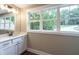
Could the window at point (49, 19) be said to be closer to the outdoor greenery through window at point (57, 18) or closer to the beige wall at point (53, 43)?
the outdoor greenery through window at point (57, 18)

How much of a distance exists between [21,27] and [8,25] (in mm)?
649

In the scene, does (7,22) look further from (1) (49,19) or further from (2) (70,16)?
(2) (70,16)

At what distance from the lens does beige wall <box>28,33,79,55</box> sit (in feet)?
7.81

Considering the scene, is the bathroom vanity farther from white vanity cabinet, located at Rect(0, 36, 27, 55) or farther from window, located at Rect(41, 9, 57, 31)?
window, located at Rect(41, 9, 57, 31)

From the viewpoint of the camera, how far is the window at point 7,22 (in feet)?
8.71

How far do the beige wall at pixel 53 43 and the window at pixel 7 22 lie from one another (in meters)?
0.73

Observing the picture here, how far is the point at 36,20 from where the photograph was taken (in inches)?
127

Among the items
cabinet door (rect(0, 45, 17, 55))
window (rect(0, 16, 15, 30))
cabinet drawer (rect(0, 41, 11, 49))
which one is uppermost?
window (rect(0, 16, 15, 30))

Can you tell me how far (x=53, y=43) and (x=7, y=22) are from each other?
163cm

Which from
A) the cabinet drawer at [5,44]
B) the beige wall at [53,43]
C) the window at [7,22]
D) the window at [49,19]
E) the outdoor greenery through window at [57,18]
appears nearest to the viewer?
the cabinet drawer at [5,44]

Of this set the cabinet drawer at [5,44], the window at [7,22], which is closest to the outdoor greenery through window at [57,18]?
the window at [7,22]

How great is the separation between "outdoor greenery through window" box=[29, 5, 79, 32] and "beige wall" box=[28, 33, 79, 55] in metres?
0.28

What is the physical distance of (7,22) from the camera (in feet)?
9.55

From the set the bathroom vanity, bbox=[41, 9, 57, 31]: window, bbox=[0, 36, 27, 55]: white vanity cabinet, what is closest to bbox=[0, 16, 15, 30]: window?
the bathroom vanity
